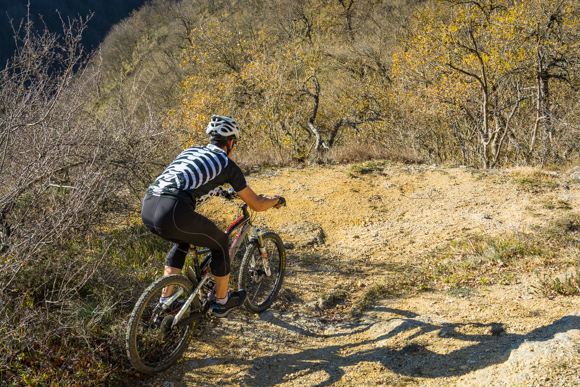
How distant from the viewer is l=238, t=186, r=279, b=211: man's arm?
338 cm

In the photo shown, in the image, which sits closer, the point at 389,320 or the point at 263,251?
the point at 389,320

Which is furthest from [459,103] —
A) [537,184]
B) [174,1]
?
[174,1]

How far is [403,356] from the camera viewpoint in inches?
134

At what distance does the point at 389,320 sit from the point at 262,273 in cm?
146

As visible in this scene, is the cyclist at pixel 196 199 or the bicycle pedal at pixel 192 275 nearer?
the cyclist at pixel 196 199

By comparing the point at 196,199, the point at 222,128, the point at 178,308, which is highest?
the point at 222,128

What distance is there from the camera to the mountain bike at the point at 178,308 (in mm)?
3045

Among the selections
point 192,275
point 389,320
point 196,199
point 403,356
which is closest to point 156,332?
point 192,275

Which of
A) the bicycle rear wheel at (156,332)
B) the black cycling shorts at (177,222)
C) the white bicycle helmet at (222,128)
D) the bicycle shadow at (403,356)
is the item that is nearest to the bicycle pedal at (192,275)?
the bicycle rear wheel at (156,332)

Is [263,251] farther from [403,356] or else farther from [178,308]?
[403,356]

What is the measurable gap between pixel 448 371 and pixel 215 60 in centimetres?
1995

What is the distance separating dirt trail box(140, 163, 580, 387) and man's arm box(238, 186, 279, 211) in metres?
1.38

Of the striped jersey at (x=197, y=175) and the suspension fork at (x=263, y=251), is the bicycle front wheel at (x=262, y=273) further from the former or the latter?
the striped jersey at (x=197, y=175)

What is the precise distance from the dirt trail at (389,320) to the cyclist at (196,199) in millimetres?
637
